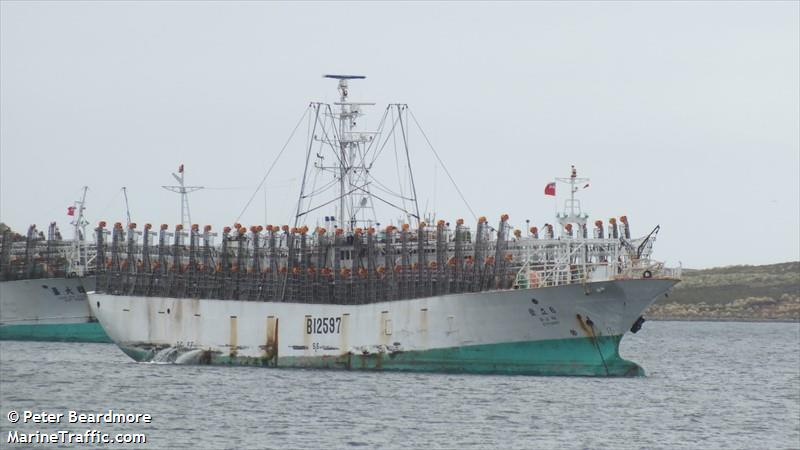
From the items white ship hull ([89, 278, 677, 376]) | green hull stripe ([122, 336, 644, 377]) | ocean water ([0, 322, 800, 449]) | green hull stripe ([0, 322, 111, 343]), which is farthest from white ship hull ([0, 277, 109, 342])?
green hull stripe ([122, 336, 644, 377])

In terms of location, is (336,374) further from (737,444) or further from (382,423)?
(737,444)

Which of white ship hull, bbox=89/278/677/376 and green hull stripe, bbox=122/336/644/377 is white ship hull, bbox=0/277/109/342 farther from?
green hull stripe, bbox=122/336/644/377

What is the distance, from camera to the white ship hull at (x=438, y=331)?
233ft

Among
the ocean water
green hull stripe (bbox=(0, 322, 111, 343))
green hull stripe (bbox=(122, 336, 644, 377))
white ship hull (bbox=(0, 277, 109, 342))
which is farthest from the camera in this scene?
green hull stripe (bbox=(0, 322, 111, 343))

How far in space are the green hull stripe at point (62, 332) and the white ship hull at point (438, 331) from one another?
27914mm

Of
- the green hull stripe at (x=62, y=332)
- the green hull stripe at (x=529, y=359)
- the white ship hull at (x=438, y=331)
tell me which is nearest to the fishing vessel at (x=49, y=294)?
the green hull stripe at (x=62, y=332)

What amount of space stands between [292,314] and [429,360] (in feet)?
33.9

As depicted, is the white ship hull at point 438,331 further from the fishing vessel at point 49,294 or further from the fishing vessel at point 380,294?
the fishing vessel at point 49,294

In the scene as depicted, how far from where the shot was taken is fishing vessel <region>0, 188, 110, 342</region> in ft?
377

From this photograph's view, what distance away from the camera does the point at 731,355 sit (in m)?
112

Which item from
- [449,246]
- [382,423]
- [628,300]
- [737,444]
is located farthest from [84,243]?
[737,444]

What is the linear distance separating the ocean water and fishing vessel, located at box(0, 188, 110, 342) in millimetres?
28418

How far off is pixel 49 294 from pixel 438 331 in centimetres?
5023

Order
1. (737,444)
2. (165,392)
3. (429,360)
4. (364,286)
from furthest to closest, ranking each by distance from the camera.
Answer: (364,286), (429,360), (165,392), (737,444)
